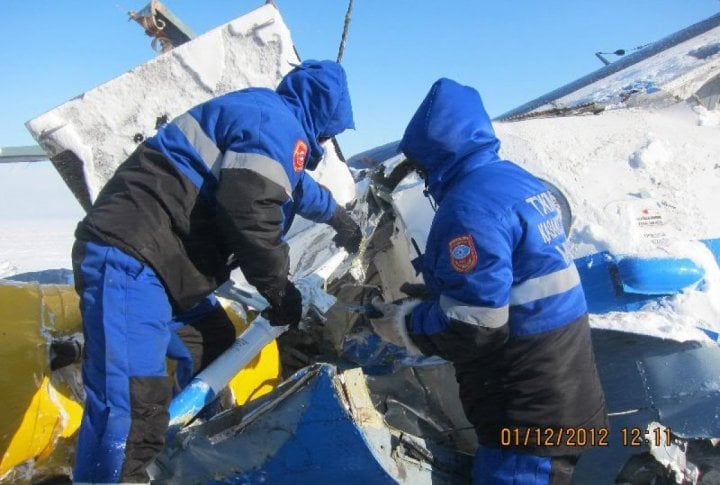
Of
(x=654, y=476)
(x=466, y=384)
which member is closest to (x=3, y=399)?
(x=466, y=384)

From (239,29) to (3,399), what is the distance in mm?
2278

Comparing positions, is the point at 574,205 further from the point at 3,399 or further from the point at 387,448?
the point at 3,399

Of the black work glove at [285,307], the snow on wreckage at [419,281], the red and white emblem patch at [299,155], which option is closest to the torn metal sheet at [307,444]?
the snow on wreckage at [419,281]

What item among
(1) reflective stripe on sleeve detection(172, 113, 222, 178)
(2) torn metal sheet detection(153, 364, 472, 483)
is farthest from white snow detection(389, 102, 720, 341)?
(1) reflective stripe on sleeve detection(172, 113, 222, 178)

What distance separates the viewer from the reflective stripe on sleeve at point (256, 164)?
1.97 meters

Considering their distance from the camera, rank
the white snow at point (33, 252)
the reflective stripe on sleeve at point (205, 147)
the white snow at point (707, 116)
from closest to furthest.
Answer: the reflective stripe on sleeve at point (205, 147)
the white snow at point (707, 116)
the white snow at point (33, 252)

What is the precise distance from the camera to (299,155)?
220 cm

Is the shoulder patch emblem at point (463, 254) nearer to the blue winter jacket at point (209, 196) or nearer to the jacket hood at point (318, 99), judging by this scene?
the blue winter jacket at point (209, 196)

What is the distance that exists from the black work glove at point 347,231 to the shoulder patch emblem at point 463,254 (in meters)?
1.39

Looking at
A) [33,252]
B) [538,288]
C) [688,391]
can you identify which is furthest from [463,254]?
[33,252]

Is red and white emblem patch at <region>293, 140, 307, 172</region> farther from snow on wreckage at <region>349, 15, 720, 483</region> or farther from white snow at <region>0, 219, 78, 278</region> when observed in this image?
white snow at <region>0, 219, 78, 278</region>

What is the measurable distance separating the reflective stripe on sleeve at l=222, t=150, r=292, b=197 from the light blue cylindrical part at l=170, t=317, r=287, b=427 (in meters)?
0.86

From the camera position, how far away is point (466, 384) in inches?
79.7
